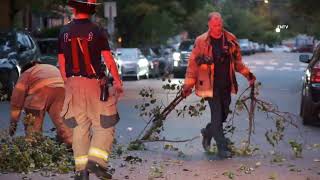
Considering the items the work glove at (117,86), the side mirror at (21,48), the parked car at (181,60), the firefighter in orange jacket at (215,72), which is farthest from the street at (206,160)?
the parked car at (181,60)

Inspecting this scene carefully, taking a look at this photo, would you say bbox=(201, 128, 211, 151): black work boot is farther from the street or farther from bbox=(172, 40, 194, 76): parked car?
bbox=(172, 40, 194, 76): parked car

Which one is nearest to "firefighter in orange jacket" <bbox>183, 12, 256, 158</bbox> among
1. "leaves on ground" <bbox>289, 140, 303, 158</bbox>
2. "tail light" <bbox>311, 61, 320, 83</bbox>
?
"leaves on ground" <bbox>289, 140, 303, 158</bbox>

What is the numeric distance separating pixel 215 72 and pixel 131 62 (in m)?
21.9

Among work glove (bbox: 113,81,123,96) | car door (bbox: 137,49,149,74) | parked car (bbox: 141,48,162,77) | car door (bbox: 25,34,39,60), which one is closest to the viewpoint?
work glove (bbox: 113,81,123,96)

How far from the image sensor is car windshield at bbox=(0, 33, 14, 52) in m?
19.2

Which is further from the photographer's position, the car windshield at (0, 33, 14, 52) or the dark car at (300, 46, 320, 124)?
the car windshield at (0, 33, 14, 52)

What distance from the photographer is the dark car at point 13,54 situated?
1797 centimetres

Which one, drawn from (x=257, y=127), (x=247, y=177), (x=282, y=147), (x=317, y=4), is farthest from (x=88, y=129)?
(x=317, y=4)

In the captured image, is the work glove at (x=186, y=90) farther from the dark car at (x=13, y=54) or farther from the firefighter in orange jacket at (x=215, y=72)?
the dark car at (x=13, y=54)

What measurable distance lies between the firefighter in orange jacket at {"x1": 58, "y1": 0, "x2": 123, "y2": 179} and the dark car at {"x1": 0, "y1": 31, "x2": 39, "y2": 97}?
423 inches

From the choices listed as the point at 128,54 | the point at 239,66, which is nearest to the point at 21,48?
the point at 239,66

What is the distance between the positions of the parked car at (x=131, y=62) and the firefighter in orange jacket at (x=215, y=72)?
21.5m

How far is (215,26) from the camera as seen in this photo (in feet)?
30.4

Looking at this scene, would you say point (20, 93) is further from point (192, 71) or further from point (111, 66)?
point (111, 66)
